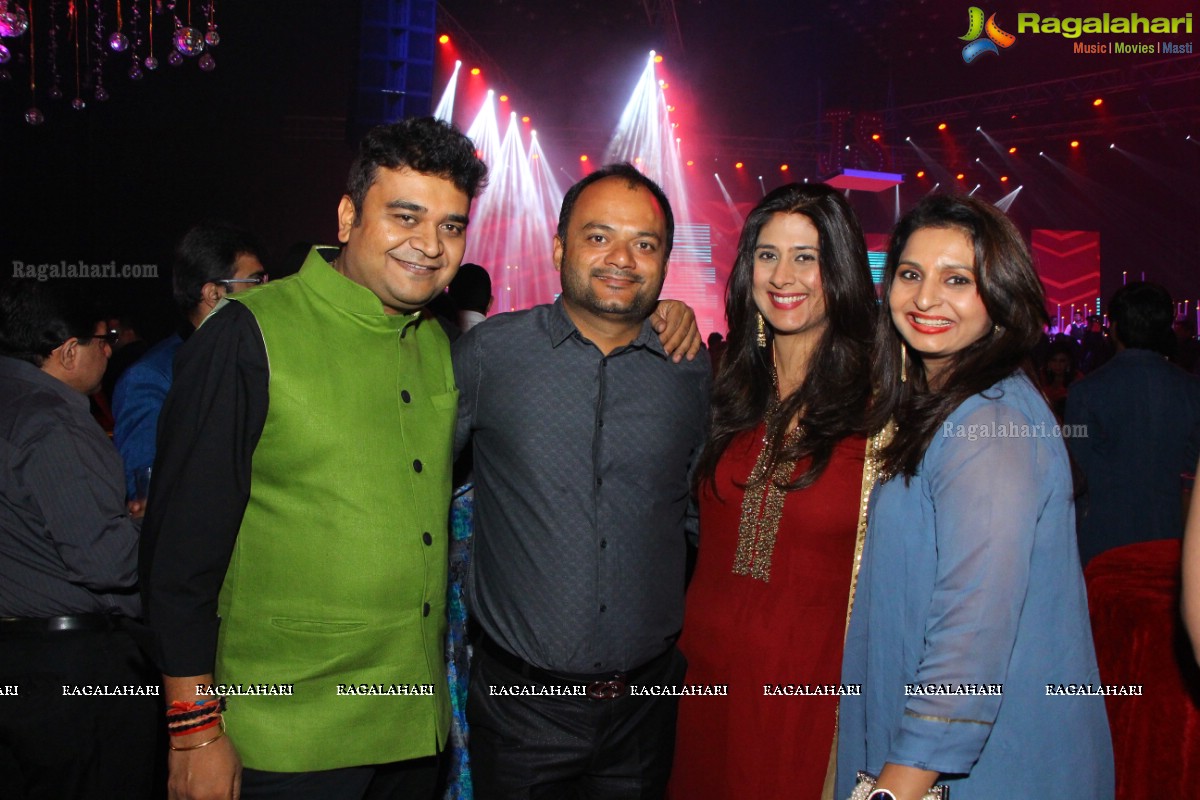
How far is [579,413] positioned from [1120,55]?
1194 cm

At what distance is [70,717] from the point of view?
7.61 feet

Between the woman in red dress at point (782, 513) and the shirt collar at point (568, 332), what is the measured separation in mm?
254

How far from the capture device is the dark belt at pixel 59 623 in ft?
7.45

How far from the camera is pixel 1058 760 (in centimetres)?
154

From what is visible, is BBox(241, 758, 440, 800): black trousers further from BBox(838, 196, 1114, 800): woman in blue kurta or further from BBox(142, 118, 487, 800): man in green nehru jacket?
BBox(838, 196, 1114, 800): woman in blue kurta

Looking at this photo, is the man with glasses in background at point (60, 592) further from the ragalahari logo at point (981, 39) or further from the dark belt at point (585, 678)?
the ragalahari logo at point (981, 39)

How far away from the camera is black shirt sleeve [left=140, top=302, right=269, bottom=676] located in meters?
1.52

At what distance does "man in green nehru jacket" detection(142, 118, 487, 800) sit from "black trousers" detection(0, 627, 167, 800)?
96 centimetres

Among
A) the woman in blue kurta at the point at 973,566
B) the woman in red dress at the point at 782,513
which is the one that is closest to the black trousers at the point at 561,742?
the woman in red dress at the point at 782,513

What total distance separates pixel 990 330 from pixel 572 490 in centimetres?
99

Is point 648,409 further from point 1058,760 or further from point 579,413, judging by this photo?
point 1058,760

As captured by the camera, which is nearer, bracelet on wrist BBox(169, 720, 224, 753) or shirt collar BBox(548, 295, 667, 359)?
bracelet on wrist BBox(169, 720, 224, 753)

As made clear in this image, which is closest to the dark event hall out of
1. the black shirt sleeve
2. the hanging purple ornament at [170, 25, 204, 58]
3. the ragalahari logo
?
the black shirt sleeve

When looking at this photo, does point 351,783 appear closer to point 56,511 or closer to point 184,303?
point 56,511
